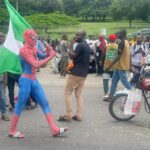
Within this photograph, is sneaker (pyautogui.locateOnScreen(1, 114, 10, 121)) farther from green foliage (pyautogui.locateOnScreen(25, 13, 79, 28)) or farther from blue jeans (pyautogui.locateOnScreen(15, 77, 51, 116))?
green foliage (pyautogui.locateOnScreen(25, 13, 79, 28))

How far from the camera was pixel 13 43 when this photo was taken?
399 inches

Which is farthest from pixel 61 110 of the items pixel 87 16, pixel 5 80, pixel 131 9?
pixel 87 16

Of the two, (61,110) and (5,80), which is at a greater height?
(5,80)

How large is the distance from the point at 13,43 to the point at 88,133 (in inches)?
88.8

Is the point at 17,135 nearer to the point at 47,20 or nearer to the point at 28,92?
the point at 28,92

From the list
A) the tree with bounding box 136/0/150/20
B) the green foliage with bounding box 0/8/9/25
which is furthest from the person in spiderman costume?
the tree with bounding box 136/0/150/20

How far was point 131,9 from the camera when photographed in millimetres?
100375

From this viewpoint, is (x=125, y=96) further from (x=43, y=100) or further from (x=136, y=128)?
Result: (x=43, y=100)

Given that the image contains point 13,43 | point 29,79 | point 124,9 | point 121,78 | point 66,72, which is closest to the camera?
point 29,79

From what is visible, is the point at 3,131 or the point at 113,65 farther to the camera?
the point at 113,65

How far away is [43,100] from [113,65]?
389 cm

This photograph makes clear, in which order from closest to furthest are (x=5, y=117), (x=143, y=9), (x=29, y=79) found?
(x=29, y=79), (x=5, y=117), (x=143, y=9)

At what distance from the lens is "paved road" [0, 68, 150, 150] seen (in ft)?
27.6

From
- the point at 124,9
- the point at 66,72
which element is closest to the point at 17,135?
the point at 66,72
